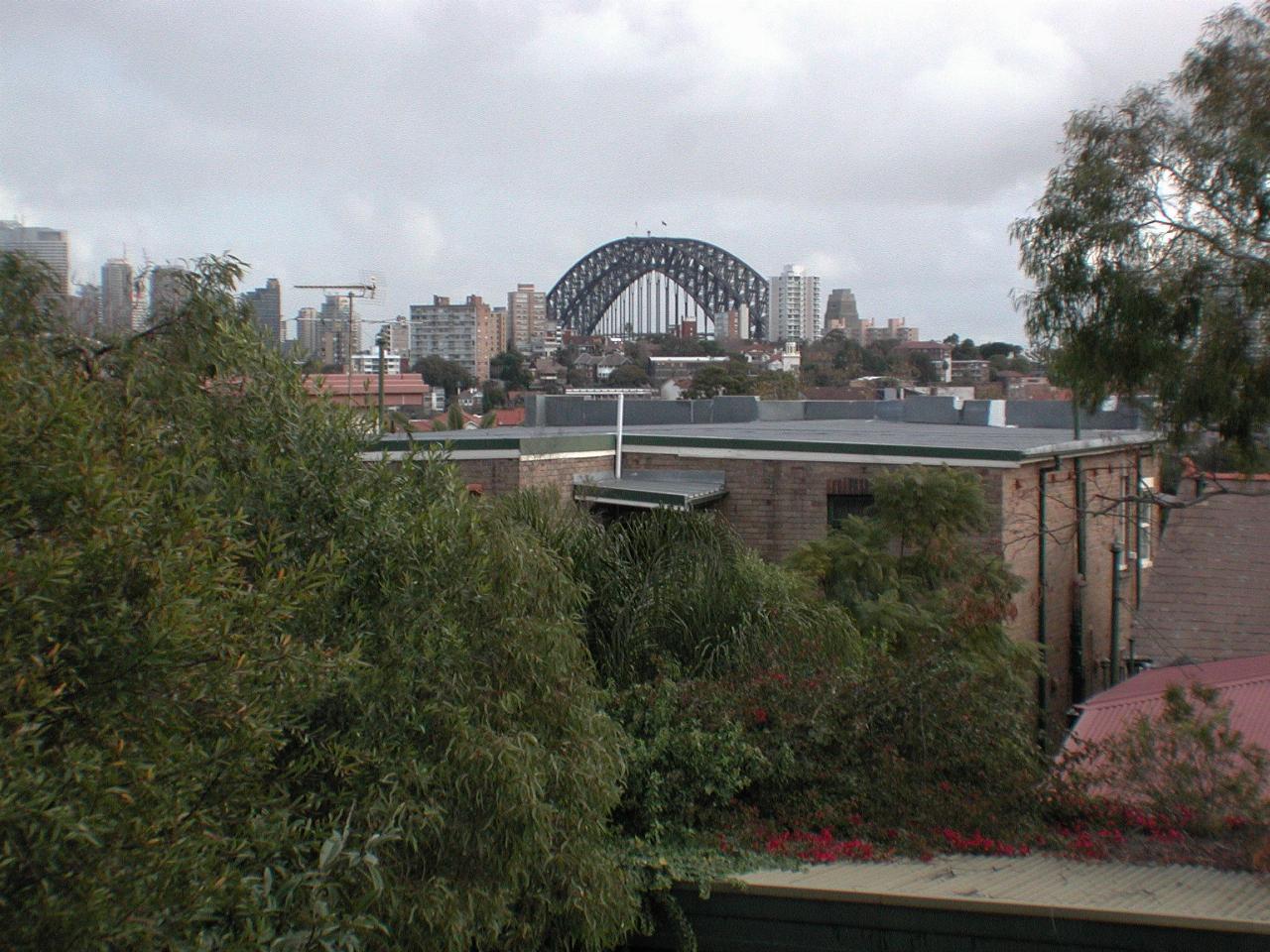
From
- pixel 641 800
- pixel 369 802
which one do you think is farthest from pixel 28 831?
pixel 641 800

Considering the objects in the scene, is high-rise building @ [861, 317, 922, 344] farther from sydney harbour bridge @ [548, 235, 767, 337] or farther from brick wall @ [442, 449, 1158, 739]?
brick wall @ [442, 449, 1158, 739]

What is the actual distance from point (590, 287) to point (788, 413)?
123 meters

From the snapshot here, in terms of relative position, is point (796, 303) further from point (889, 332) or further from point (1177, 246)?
point (1177, 246)

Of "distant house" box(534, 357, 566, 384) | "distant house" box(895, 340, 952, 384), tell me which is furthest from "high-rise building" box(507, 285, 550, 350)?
"distant house" box(895, 340, 952, 384)

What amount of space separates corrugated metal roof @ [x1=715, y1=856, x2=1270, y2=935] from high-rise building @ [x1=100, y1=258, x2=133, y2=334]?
4.85 m

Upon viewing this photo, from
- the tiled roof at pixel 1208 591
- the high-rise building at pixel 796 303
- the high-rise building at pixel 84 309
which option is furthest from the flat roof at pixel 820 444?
the high-rise building at pixel 796 303

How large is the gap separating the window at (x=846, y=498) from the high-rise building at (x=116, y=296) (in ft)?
38.1

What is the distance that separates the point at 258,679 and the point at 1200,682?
31.4ft

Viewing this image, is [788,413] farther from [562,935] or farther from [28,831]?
[28,831]

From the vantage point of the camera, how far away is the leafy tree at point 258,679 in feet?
12.2

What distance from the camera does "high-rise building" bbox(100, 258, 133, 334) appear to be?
5938mm

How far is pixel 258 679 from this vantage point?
173 inches

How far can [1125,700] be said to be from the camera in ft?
41.9

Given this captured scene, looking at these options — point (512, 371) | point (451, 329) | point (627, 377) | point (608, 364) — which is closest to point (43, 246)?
point (627, 377)
